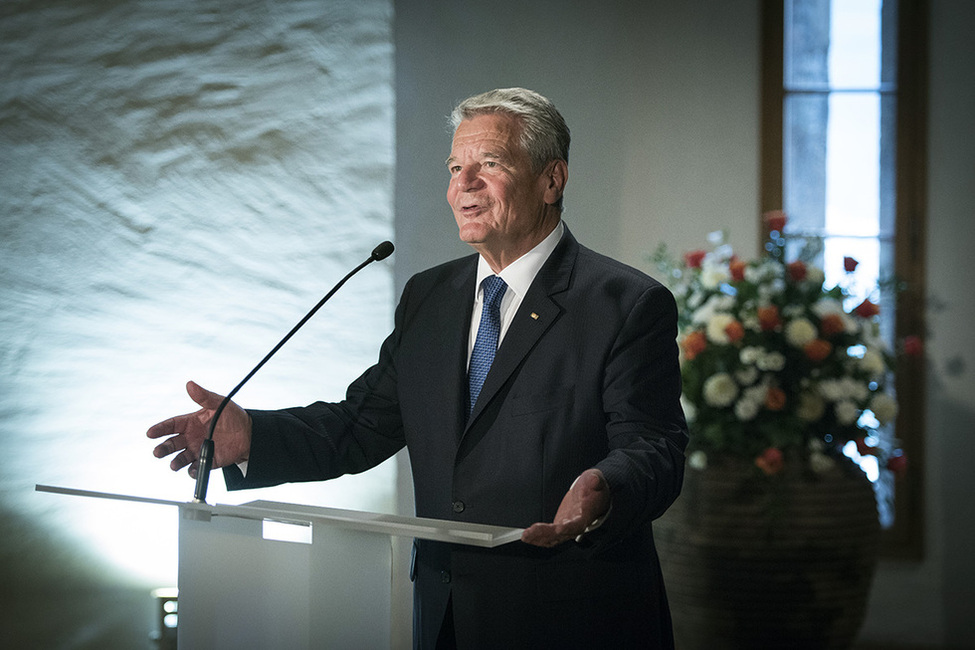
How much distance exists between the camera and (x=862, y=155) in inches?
138

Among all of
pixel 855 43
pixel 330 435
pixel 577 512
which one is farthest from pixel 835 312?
pixel 577 512

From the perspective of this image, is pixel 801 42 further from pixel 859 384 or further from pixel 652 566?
pixel 652 566

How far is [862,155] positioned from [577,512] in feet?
9.41

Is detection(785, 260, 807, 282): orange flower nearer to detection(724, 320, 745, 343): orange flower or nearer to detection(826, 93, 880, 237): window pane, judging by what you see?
detection(724, 320, 745, 343): orange flower

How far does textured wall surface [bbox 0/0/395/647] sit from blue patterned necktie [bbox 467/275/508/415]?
119cm

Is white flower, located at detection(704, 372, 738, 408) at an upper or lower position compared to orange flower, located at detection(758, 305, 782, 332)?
lower

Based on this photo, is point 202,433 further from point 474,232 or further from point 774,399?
point 774,399

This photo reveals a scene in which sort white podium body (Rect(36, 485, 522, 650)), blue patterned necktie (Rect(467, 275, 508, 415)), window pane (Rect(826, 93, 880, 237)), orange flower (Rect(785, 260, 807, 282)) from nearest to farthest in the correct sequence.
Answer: white podium body (Rect(36, 485, 522, 650))
blue patterned necktie (Rect(467, 275, 508, 415))
orange flower (Rect(785, 260, 807, 282))
window pane (Rect(826, 93, 880, 237))

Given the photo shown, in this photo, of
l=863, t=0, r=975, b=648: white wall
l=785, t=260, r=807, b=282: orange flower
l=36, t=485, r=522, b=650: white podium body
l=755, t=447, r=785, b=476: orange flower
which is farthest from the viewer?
l=863, t=0, r=975, b=648: white wall

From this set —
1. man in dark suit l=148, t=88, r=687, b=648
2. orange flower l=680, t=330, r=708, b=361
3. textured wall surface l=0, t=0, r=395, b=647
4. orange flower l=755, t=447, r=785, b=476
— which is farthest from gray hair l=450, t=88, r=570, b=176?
orange flower l=755, t=447, r=785, b=476

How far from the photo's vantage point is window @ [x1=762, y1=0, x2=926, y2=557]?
11.2 ft

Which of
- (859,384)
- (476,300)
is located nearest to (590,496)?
(476,300)

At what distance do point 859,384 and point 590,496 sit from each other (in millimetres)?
1846

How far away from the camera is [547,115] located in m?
1.59
